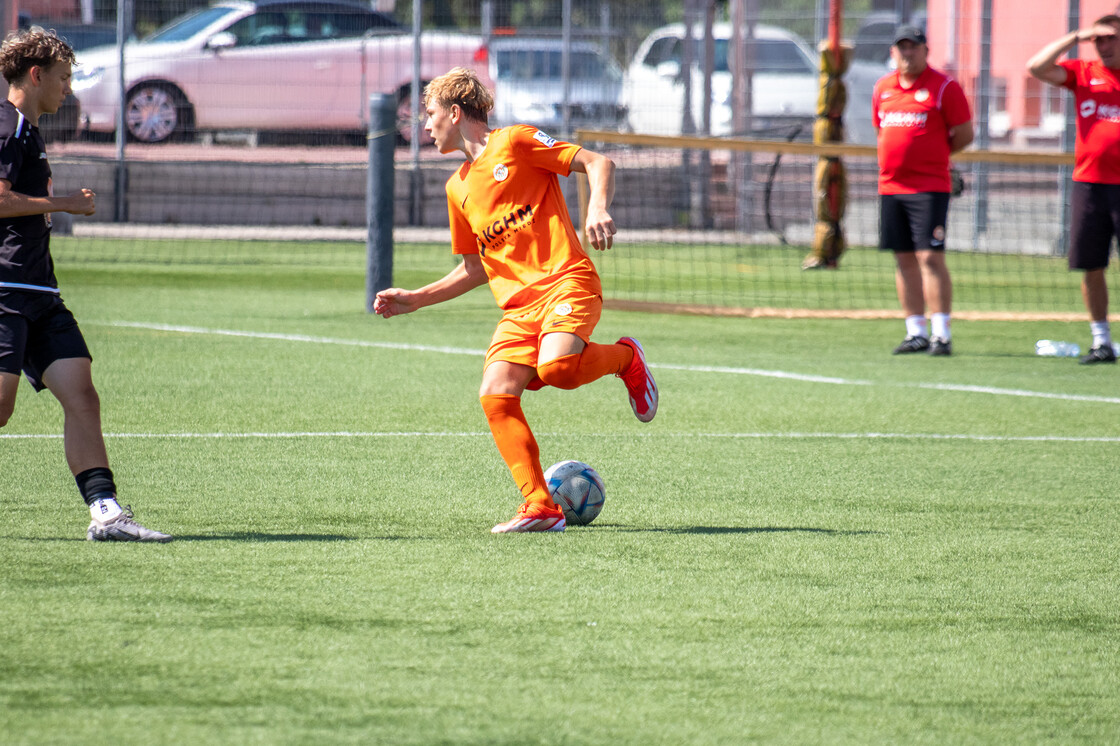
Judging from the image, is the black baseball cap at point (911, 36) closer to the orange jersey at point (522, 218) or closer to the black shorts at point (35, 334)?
the orange jersey at point (522, 218)

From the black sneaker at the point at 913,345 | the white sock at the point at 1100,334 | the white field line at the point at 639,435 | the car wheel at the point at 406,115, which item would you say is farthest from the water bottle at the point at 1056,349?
the car wheel at the point at 406,115

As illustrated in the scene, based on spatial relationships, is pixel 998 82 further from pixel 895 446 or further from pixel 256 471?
pixel 256 471

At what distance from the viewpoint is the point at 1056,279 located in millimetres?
16797

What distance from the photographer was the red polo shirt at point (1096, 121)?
10125 millimetres

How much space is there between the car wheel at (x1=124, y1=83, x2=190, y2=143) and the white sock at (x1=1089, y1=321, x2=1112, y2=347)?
1244 centimetres

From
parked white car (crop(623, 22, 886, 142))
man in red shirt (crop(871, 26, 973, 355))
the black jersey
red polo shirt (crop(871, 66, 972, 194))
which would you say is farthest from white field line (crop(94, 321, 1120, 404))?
parked white car (crop(623, 22, 886, 142))

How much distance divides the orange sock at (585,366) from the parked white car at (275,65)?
1454 cm

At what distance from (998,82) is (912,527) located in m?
17.3

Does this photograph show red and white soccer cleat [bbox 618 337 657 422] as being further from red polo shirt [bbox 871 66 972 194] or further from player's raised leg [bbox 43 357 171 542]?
red polo shirt [bbox 871 66 972 194]

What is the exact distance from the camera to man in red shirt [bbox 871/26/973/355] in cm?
1058

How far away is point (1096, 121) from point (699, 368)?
331 cm

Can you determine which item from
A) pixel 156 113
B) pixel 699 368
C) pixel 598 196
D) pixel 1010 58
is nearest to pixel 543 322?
pixel 598 196

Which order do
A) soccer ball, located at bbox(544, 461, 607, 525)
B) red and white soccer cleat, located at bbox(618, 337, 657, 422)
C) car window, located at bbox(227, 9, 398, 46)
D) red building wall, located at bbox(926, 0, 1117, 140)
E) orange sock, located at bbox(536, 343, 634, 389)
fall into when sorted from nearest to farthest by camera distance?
orange sock, located at bbox(536, 343, 634, 389), soccer ball, located at bbox(544, 461, 607, 525), red and white soccer cleat, located at bbox(618, 337, 657, 422), car window, located at bbox(227, 9, 398, 46), red building wall, located at bbox(926, 0, 1117, 140)

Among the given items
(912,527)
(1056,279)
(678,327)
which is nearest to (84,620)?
(912,527)
